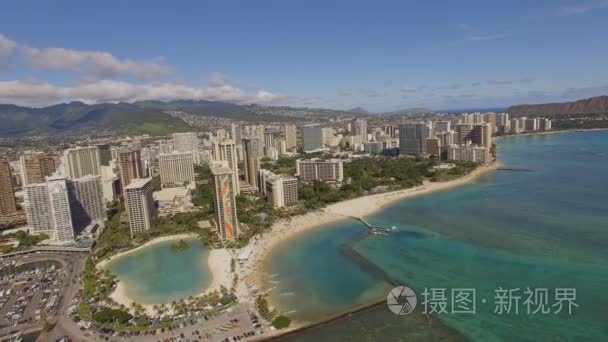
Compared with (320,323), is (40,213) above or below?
above

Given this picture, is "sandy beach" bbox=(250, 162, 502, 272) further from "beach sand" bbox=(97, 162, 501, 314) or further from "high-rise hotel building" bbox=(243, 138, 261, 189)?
"high-rise hotel building" bbox=(243, 138, 261, 189)

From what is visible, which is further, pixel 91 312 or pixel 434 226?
pixel 434 226

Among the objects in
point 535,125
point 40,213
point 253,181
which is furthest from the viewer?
point 535,125

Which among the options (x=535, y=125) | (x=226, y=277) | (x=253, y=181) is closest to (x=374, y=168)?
(x=253, y=181)

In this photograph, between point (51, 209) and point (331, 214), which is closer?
point (51, 209)

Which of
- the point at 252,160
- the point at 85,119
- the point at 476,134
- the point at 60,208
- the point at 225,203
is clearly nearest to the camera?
the point at 225,203

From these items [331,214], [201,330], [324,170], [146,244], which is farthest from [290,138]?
[201,330]

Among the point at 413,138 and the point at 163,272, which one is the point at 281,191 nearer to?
the point at 163,272

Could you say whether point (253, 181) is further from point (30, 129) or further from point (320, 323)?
point (30, 129)
